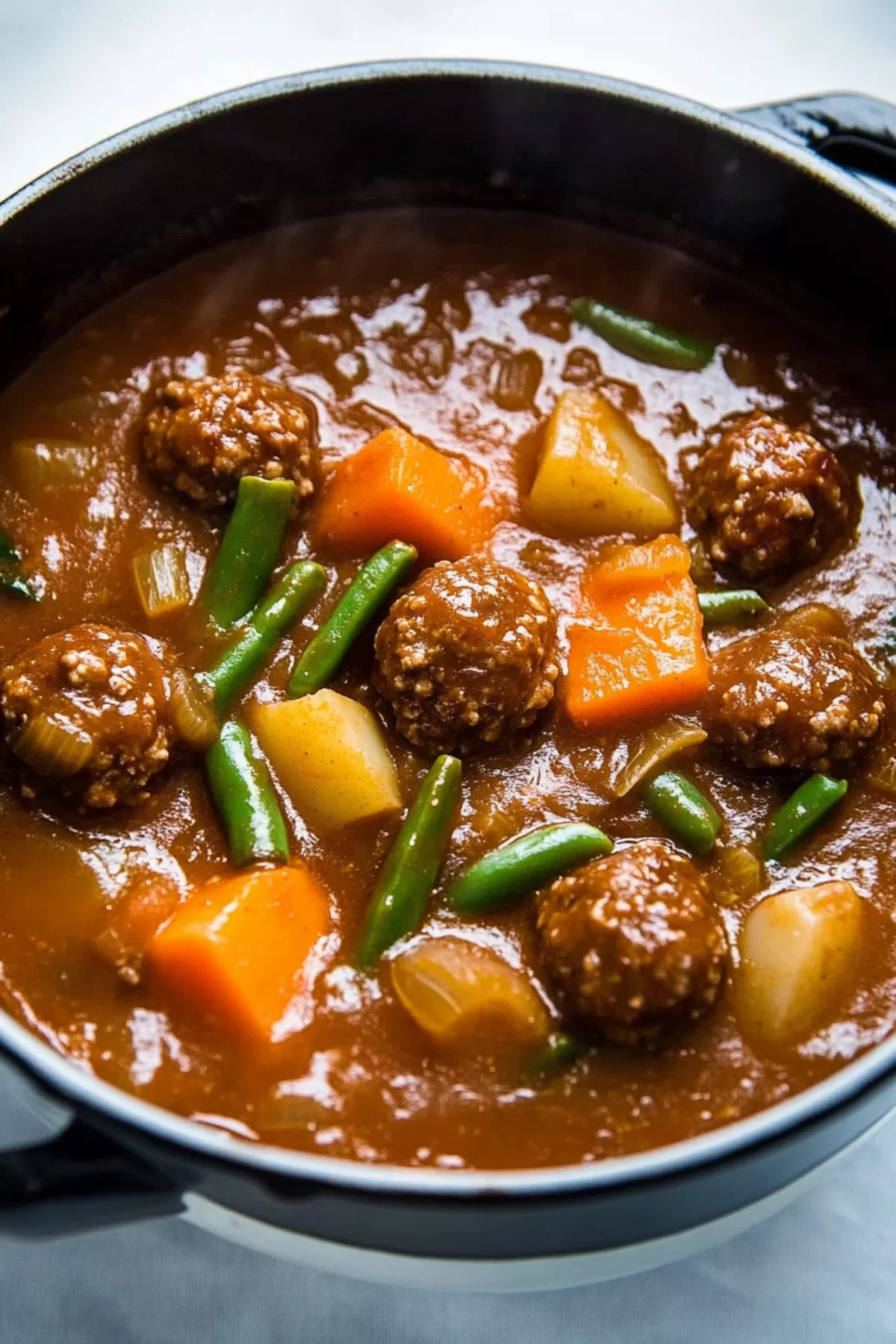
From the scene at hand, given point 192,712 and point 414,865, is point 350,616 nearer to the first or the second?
point 192,712

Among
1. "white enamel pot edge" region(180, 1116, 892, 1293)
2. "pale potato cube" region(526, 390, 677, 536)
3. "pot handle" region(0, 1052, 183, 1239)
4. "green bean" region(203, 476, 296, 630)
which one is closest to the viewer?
"pot handle" region(0, 1052, 183, 1239)

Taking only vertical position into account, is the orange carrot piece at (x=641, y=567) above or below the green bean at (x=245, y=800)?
above

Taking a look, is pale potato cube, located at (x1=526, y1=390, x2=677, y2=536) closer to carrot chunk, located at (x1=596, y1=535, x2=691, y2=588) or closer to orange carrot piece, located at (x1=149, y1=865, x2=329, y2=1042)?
carrot chunk, located at (x1=596, y1=535, x2=691, y2=588)

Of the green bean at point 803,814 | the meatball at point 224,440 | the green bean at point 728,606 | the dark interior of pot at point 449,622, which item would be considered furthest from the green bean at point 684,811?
the meatball at point 224,440

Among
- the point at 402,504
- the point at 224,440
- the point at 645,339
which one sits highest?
the point at 645,339

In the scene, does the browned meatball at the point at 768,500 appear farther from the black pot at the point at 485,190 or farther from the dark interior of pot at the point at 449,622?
the black pot at the point at 485,190

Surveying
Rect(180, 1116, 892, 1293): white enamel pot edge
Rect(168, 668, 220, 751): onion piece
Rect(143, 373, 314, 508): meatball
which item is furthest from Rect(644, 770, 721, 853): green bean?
Rect(143, 373, 314, 508): meatball

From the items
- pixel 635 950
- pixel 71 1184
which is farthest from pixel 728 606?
pixel 71 1184
